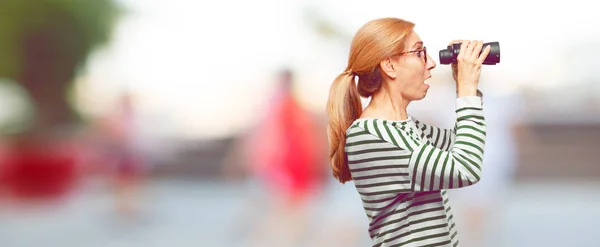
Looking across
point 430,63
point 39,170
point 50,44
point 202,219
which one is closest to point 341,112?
point 430,63

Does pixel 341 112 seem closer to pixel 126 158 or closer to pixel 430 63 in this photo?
pixel 430 63

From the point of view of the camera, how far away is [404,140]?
57.2 inches

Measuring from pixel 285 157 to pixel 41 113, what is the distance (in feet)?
33.5

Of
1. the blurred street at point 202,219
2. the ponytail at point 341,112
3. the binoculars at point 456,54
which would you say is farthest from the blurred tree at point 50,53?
the binoculars at point 456,54

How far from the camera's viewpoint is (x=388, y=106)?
156 cm

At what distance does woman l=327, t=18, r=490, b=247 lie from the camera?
1.42 metres

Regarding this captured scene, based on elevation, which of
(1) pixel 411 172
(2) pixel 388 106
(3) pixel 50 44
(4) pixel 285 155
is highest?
(3) pixel 50 44

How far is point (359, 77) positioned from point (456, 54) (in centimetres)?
19

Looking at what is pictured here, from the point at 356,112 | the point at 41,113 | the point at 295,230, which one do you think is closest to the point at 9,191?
the point at 41,113

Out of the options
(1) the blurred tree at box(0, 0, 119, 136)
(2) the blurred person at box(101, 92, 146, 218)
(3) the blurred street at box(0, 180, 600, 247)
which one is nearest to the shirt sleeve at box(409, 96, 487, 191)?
(3) the blurred street at box(0, 180, 600, 247)

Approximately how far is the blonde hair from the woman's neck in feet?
0.06

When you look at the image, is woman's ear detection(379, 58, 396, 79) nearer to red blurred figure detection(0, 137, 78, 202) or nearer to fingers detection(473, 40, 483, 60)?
fingers detection(473, 40, 483, 60)

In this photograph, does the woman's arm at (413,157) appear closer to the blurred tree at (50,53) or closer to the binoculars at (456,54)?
the binoculars at (456,54)

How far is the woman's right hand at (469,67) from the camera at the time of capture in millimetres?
1437
